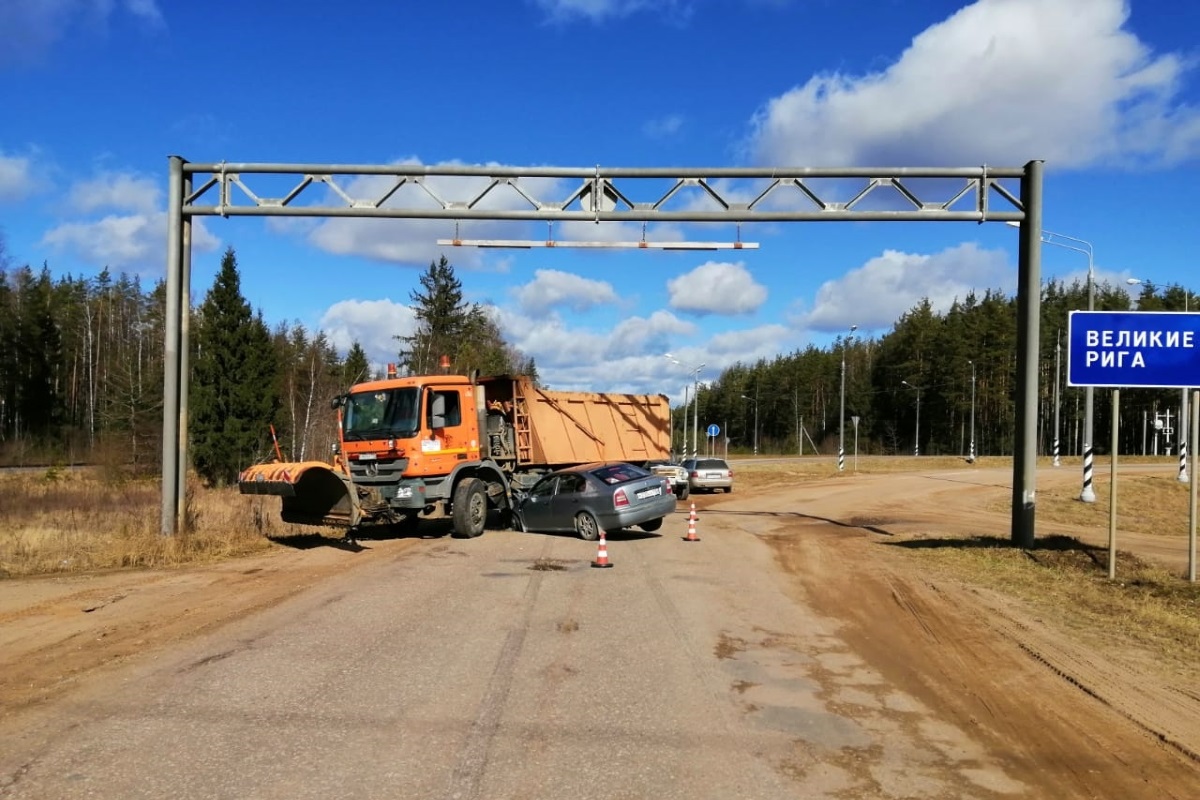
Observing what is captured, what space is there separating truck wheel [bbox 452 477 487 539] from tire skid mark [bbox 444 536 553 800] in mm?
8184

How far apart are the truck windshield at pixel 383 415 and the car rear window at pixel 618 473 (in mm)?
3773

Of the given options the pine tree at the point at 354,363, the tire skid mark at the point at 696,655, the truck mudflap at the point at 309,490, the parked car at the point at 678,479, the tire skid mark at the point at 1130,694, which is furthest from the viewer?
the pine tree at the point at 354,363

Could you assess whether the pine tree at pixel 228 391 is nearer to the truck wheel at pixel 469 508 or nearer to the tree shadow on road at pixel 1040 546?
the truck wheel at pixel 469 508

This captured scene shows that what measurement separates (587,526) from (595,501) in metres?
0.61

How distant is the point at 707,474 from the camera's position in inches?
1453

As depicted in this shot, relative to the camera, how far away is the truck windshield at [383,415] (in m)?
17.2

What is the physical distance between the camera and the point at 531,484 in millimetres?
20641

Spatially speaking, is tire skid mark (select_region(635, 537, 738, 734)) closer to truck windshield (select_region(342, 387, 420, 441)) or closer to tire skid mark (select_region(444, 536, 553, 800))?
tire skid mark (select_region(444, 536, 553, 800))

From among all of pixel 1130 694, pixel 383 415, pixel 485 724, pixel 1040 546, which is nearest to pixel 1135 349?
pixel 1040 546

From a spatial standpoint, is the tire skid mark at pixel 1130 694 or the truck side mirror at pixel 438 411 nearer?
the tire skid mark at pixel 1130 694

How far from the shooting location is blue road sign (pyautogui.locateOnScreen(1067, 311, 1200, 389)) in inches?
511

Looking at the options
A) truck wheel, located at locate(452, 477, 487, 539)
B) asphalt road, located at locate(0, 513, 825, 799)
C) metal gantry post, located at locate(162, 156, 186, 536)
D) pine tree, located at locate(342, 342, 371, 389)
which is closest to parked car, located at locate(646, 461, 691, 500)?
truck wheel, located at locate(452, 477, 487, 539)

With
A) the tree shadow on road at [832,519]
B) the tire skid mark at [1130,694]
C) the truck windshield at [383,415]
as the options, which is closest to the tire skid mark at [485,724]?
the tire skid mark at [1130,694]

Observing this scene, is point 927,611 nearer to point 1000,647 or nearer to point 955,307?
point 1000,647
